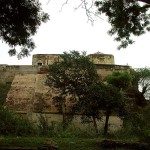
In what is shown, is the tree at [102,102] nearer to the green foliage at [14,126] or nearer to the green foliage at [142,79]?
the green foliage at [14,126]

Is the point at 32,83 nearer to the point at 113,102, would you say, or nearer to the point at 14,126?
the point at 113,102

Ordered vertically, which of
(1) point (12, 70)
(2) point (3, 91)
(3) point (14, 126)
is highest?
(1) point (12, 70)

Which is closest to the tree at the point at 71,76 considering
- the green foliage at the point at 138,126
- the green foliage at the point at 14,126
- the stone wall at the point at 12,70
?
the green foliage at the point at 138,126

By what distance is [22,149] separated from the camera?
896 cm

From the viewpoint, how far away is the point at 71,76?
69.1 feet

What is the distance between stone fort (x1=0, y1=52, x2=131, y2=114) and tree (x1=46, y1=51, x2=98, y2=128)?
198 centimetres

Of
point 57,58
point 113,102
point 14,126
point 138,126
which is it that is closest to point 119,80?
point 113,102

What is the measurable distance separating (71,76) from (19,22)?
11.3 metres

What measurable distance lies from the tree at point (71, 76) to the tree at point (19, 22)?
993cm

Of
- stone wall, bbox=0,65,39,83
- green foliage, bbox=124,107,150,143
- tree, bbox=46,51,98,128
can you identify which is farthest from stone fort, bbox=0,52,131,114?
green foliage, bbox=124,107,150,143

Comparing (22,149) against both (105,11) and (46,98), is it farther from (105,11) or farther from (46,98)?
(46,98)

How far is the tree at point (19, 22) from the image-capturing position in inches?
380

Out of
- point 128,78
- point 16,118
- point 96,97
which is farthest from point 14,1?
point 128,78

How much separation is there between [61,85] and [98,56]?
13.7 m
